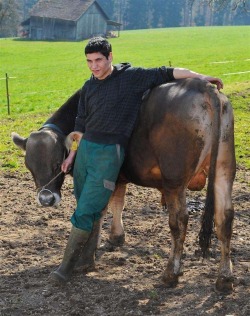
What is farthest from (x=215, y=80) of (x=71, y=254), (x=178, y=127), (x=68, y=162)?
(x=71, y=254)

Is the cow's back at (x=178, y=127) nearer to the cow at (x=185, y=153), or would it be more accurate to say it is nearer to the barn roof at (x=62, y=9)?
the cow at (x=185, y=153)

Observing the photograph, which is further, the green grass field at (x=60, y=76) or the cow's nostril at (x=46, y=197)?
the green grass field at (x=60, y=76)

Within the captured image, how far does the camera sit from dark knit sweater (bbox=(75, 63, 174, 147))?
524 centimetres

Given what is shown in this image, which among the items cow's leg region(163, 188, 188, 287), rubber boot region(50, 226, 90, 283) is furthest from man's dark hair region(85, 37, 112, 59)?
rubber boot region(50, 226, 90, 283)

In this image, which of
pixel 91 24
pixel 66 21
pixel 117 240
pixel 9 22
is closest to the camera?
pixel 117 240

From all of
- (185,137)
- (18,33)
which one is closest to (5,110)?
(185,137)

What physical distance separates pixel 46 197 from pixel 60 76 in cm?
2912

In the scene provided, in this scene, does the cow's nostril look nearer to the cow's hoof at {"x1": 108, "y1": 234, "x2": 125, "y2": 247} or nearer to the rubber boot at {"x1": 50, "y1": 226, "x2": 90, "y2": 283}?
the rubber boot at {"x1": 50, "y1": 226, "x2": 90, "y2": 283}

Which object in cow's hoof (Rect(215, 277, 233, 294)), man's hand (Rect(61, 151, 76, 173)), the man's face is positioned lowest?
cow's hoof (Rect(215, 277, 233, 294))

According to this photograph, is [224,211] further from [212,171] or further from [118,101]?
[118,101]

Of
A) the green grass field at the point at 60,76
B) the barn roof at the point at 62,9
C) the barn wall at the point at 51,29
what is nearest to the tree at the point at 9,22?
the barn roof at the point at 62,9

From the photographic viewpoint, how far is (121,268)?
5.64 meters

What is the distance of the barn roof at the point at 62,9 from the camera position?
80438mm

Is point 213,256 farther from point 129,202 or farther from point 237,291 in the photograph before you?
point 129,202
